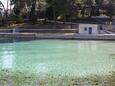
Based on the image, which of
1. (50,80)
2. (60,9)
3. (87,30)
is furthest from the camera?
(60,9)

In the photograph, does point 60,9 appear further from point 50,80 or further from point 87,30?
point 50,80

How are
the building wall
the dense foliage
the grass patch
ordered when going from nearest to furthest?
1. the grass patch
2. the building wall
3. the dense foliage

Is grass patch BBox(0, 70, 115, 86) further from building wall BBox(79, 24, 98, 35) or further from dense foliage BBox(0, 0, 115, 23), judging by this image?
dense foliage BBox(0, 0, 115, 23)

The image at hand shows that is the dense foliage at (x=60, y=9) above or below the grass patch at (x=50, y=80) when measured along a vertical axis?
above

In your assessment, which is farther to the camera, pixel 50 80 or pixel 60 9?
pixel 60 9

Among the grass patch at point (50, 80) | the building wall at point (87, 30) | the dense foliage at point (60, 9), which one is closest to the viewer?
the grass patch at point (50, 80)

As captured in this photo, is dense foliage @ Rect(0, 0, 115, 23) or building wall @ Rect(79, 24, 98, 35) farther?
dense foliage @ Rect(0, 0, 115, 23)

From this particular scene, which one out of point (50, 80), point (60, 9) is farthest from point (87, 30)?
point (50, 80)

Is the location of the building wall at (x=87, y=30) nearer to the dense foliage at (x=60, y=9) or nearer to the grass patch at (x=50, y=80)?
the dense foliage at (x=60, y=9)

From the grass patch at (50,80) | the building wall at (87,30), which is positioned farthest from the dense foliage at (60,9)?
the grass patch at (50,80)

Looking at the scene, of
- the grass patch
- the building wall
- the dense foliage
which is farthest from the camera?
the dense foliage

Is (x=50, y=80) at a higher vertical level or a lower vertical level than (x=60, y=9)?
lower

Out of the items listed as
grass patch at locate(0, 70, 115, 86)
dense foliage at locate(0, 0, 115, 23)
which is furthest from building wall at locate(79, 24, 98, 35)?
grass patch at locate(0, 70, 115, 86)

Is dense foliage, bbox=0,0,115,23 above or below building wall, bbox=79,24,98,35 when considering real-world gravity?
above
